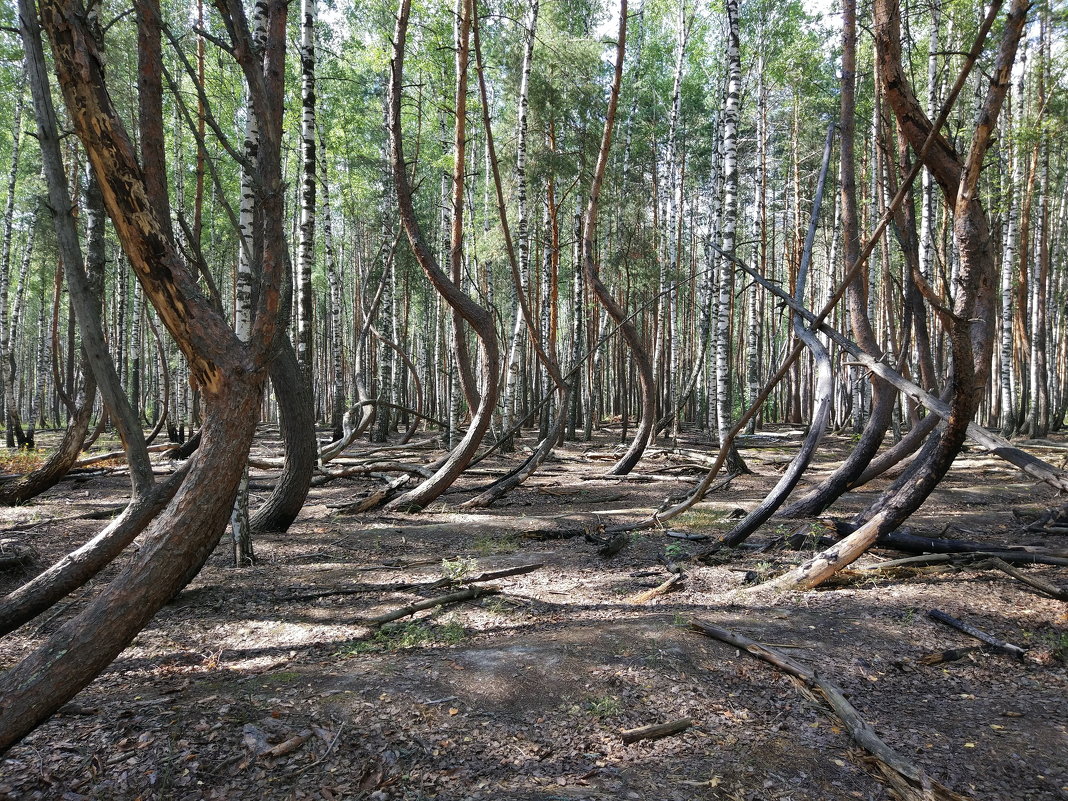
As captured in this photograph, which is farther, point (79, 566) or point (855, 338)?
point (855, 338)

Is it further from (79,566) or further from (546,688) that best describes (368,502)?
(546,688)

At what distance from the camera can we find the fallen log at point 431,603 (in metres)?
4.44

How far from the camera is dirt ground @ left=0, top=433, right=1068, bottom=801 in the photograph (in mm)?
2549

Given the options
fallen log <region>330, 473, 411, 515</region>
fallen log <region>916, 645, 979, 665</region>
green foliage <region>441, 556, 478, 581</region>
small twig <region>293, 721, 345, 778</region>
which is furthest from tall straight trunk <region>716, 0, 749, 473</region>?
small twig <region>293, 721, 345, 778</region>

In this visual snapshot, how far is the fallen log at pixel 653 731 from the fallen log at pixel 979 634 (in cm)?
224

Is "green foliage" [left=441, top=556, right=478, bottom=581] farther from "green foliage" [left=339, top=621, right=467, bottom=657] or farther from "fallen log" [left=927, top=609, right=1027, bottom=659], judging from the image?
"fallen log" [left=927, top=609, right=1027, bottom=659]

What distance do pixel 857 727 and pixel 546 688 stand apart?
1.45 m

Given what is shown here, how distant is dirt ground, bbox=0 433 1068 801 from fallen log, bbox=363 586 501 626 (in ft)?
0.23

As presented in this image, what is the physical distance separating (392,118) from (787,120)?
2159 centimetres

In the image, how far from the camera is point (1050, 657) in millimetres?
3723

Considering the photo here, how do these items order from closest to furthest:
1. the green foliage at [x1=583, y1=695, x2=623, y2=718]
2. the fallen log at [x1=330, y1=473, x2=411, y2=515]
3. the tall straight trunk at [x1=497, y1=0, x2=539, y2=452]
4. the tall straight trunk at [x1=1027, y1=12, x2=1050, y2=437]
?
the green foliage at [x1=583, y1=695, x2=623, y2=718]
the fallen log at [x1=330, y1=473, x2=411, y2=515]
the tall straight trunk at [x1=497, y1=0, x2=539, y2=452]
the tall straight trunk at [x1=1027, y1=12, x2=1050, y2=437]

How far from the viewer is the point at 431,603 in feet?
15.5

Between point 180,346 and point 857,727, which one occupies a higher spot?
point 180,346

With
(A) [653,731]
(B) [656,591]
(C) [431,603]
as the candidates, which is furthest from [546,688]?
(B) [656,591]
